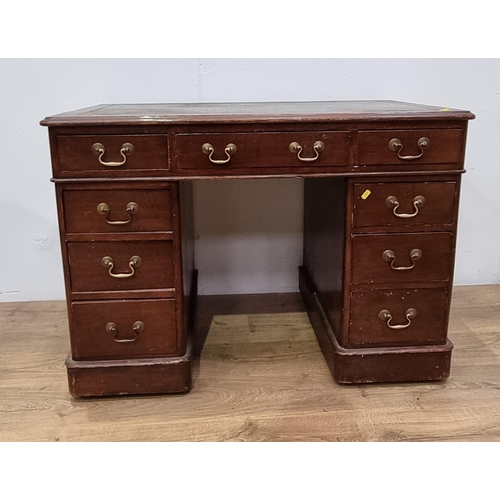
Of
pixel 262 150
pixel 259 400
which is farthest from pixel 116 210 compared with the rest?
pixel 259 400

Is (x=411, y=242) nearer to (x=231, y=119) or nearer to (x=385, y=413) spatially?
(x=385, y=413)

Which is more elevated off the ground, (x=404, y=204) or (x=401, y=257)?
(x=404, y=204)

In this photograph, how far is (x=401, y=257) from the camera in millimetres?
1753

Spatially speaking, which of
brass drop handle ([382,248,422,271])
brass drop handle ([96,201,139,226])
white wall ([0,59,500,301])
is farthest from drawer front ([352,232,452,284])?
white wall ([0,59,500,301])

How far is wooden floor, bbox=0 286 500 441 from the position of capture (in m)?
1.62

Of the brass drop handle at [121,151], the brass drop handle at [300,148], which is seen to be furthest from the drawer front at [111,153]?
the brass drop handle at [300,148]

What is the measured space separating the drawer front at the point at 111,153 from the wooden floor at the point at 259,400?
0.72 m

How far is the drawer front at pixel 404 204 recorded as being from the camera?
170 centimetres

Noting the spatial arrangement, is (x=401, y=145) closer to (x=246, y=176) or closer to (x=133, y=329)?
(x=246, y=176)

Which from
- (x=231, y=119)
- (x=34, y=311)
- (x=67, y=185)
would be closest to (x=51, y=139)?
(x=67, y=185)

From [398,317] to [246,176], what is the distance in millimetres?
655

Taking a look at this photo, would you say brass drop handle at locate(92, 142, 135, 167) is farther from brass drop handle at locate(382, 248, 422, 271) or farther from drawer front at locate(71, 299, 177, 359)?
brass drop handle at locate(382, 248, 422, 271)

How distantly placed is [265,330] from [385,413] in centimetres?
67

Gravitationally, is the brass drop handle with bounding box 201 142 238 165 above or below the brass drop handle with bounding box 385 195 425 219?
above
